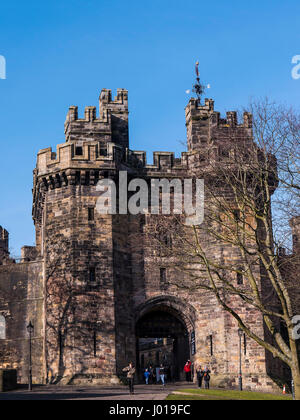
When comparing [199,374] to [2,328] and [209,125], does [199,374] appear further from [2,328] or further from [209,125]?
[209,125]

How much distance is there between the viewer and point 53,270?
144ft

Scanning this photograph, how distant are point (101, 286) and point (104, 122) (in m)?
9.76

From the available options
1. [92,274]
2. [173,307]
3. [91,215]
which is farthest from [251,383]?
[91,215]

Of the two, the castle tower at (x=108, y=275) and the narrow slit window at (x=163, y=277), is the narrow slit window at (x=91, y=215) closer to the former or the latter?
the castle tower at (x=108, y=275)

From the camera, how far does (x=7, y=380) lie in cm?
3900

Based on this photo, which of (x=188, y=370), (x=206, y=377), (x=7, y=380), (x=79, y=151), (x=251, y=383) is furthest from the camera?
(x=79, y=151)

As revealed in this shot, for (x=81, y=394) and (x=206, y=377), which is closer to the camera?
(x=81, y=394)

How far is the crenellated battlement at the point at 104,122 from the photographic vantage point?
46.8m

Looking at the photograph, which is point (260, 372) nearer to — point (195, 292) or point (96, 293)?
point (195, 292)

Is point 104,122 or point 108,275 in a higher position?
point 104,122

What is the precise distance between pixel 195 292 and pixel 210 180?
6412 mm

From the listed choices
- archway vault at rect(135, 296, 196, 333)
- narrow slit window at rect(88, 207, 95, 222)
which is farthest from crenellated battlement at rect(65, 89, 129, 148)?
archway vault at rect(135, 296, 196, 333)

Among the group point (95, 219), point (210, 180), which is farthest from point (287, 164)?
point (95, 219)

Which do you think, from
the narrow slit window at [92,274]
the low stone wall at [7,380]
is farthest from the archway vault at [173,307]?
the low stone wall at [7,380]
